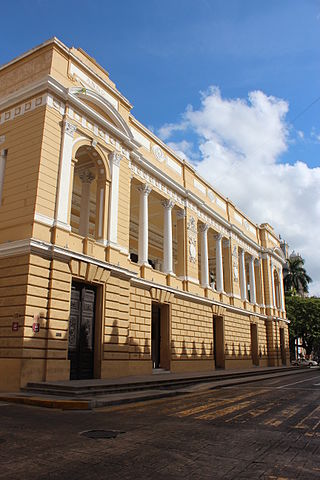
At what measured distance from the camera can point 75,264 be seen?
14.6 meters

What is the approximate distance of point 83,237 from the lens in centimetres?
1568

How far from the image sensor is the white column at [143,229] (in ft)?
67.9

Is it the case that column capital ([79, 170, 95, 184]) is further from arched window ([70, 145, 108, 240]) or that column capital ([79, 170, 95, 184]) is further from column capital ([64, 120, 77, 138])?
column capital ([64, 120, 77, 138])

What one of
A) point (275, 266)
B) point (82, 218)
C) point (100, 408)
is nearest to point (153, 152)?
point (82, 218)

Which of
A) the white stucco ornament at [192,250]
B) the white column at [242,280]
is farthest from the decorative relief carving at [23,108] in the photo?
the white column at [242,280]

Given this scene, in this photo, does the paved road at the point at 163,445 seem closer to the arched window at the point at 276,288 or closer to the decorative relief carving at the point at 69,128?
the decorative relief carving at the point at 69,128

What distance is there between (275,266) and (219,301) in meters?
16.0

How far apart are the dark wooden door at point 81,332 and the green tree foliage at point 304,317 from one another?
129 feet

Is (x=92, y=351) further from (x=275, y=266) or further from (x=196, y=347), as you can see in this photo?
(x=275, y=266)

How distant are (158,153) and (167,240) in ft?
16.8

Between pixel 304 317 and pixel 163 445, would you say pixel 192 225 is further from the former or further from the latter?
pixel 304 317

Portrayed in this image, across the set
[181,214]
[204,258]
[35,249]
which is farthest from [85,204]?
[204,258]

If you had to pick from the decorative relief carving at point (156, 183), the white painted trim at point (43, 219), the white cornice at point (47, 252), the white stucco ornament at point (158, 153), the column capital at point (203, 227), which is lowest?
the white cornice at point (47, 252)

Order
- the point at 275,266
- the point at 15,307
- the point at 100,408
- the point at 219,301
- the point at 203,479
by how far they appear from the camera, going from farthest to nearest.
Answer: the point at 275,266 → the point at 219,301 → the point at 15,307 → the point at 100,408 → the point at 203,479
